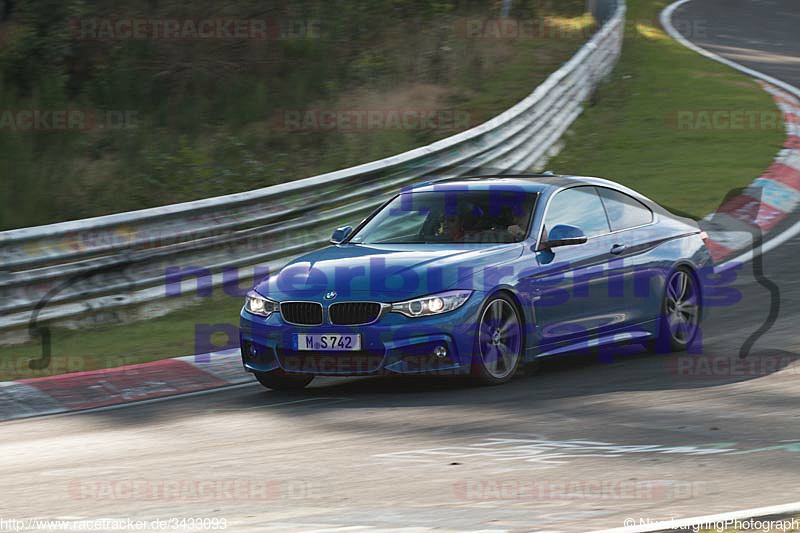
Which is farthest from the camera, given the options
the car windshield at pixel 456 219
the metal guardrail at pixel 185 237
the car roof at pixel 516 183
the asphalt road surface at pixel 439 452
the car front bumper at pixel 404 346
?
the metal guardrail at pixel 185 237

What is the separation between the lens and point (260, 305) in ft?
28.5

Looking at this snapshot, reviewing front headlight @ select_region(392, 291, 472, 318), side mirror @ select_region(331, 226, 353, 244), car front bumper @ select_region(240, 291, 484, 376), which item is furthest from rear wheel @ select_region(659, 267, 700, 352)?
side mirror @ select_region(331, 226, 353, 244)

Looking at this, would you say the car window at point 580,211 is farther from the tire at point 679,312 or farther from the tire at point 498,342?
the tire at point 498,342

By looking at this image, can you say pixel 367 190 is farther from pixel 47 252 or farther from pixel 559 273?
pixel 559 273

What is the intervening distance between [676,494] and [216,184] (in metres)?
11.1

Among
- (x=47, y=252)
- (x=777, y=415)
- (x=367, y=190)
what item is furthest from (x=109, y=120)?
(x=777, y=415)

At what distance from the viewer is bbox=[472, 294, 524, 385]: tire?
8398mm

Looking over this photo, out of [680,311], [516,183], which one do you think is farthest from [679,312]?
[516,183]

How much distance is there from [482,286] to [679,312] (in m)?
2.35

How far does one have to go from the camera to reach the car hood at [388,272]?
8344 millimetres

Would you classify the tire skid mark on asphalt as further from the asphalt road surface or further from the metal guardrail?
the metal guardrail

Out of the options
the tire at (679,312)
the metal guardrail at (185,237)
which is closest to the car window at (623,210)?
the tire at (679,312)

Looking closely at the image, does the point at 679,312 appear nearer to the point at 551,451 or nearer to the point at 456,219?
the point at 456,219

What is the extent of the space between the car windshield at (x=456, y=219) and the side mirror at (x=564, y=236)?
197 mm
